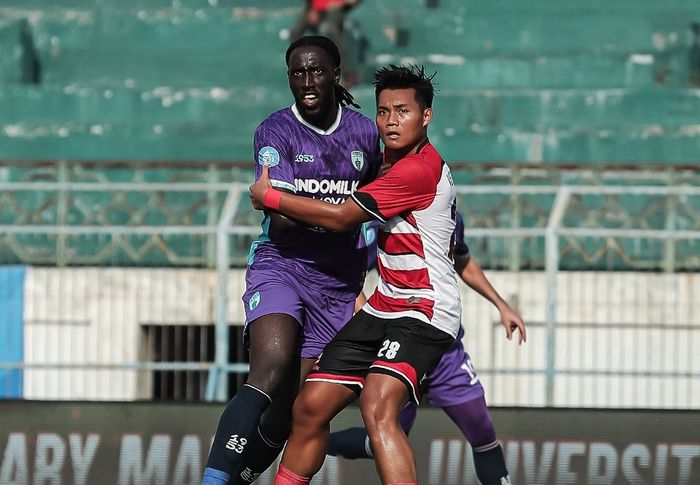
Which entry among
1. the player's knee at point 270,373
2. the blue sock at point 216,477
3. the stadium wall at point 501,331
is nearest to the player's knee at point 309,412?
the player's knee at point 270,373

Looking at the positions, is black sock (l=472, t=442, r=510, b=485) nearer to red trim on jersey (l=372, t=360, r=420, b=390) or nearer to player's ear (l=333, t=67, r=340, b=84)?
red trim on jersey (l=372, t=360, r=420, b=390)

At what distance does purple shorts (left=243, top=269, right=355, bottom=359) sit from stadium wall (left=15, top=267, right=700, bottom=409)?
3.53m

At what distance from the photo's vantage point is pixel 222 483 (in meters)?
5.48

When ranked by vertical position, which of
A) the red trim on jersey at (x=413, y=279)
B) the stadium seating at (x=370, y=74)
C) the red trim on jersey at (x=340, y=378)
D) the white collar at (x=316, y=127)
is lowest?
the red trim on jersey at (x=340, y=378)

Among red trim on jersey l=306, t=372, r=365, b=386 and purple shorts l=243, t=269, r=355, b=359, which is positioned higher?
purple shorts l=243, t=269, r=355, b=359

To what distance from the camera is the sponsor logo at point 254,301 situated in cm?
571

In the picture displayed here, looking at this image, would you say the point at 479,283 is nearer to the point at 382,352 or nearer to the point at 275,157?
the point at 382,352

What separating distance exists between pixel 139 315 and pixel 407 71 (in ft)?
15.7

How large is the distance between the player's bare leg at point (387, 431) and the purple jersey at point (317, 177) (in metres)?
0.73

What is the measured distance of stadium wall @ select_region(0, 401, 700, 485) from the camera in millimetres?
7387

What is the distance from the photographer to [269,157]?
Answer: 18.4ft

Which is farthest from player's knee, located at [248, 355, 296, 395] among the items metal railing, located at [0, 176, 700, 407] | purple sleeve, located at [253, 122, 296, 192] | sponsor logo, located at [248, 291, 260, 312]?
metal railing, located at [0, 176, 700, 407]

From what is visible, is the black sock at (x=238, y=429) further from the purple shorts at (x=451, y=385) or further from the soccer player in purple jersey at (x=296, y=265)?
the purple shorts at (x=451, y=385)

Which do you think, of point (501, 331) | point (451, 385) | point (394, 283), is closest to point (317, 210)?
point (394, 283)
